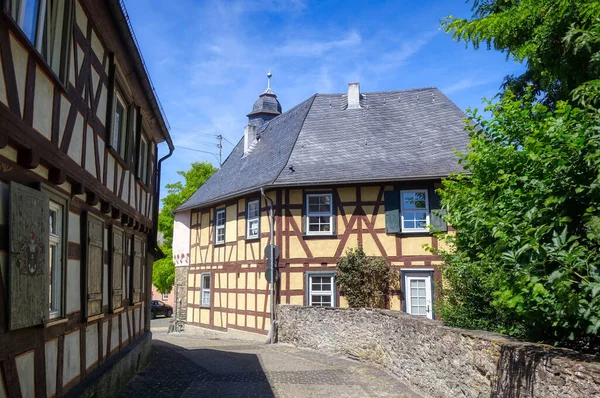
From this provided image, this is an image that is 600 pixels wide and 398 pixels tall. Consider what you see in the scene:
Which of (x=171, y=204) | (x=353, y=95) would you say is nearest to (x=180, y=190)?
(x=171, y=204)

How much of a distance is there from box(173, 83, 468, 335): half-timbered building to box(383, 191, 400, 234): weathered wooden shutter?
0.09 feet

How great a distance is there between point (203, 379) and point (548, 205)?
7.40 meters

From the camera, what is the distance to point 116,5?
23.6 feet

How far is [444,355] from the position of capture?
8.24 meters

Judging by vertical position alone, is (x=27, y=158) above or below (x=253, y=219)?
below

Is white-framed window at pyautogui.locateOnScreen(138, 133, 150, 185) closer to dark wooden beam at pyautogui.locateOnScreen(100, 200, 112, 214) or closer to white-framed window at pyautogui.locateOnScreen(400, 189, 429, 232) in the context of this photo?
dark wooden beam at pyautogui.locateOnScreen(100, 200, 112, 214)

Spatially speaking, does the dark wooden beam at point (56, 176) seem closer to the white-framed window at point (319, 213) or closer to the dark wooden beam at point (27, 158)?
the dark wooden beam at point (27, 158)

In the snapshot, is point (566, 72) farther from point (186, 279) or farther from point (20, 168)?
point (186, 279)

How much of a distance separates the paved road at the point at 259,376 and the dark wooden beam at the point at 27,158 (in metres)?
5.21

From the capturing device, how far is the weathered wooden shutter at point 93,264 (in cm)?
688

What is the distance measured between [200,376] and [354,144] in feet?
33.7

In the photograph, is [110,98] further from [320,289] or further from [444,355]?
[320,289]

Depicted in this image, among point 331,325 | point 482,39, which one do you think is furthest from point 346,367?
point 482,39

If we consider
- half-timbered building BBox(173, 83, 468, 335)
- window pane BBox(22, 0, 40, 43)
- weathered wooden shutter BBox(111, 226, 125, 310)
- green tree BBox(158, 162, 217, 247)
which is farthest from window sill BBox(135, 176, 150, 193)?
green tree BBox(158, 162, 217, 247)
